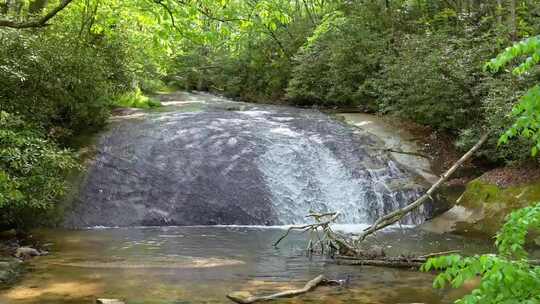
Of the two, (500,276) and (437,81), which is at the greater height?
(437,81)

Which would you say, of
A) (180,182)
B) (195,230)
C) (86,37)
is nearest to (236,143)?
(180,182)

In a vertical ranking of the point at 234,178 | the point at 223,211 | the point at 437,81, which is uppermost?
the point at 437,81

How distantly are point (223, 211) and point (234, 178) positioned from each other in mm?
1197

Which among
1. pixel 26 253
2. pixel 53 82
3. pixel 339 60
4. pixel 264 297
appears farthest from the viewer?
pixel 339 60

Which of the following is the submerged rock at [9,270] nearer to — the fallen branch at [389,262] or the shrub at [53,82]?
the shrub at [53,82]

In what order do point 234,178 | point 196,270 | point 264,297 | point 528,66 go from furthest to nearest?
1. point 234,178
2. point 196,270
3. point 264,297
4. point 528,66

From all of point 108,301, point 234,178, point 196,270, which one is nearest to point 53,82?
point 234,178

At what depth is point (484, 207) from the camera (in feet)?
39.3

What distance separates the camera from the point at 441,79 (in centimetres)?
1453

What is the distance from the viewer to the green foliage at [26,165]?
9.44 meters

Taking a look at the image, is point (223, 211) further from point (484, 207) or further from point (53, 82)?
point (484, 207)

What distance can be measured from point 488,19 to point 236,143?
8348 mm

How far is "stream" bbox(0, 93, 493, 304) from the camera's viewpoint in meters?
7.38

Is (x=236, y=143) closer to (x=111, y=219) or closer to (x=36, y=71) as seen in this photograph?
(x=111, y=219)
